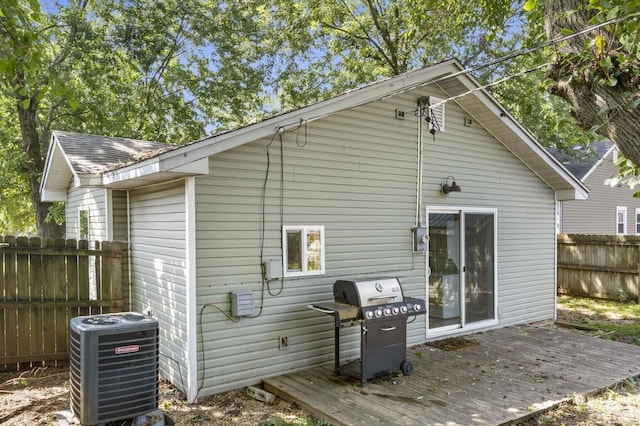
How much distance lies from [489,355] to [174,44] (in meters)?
13.4

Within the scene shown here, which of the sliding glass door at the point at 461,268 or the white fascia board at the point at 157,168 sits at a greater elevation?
the white fascia board at the point at 157,168

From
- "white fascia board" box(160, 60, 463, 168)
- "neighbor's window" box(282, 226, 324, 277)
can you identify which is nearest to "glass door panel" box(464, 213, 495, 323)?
"white fascia board" box(160, 60, 463, 168)

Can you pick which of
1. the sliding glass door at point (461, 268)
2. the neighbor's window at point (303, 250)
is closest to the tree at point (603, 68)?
the neighbor's window at point (303, 250)

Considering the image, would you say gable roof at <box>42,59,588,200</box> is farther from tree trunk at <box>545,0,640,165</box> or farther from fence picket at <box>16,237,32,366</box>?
fence picket at <box>16,237,32,366</box>

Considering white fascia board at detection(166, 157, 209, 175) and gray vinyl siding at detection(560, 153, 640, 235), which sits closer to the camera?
white fascia board at detection(166, 157, 209, 175)

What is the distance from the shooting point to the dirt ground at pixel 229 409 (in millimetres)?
4059

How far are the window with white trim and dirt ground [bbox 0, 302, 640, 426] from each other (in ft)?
49.9

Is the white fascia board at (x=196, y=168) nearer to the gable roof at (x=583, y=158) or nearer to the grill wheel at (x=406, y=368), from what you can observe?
the grill wheel at (x=406, y=368)

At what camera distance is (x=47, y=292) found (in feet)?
18.2

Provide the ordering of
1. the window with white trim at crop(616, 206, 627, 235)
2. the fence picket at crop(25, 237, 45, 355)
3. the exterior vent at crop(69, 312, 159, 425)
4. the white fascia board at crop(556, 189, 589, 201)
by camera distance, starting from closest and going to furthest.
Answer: the exterior vent at crop(69, 312, 159, 425) < the fence picket at crop(25, 237, 45, 355) < the white fascia board at crop(556, 189, 589, 201) < the window with white trim at crop(616, 206, 627, 235)

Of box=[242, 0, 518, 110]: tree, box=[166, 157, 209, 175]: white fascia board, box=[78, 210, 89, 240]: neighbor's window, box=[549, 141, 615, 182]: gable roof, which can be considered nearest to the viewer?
box=[166, 157, 209, 175]: white fascia board

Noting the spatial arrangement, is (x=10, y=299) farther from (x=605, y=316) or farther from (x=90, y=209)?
(x=605, y=316)

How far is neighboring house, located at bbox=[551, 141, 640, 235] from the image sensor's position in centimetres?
1559

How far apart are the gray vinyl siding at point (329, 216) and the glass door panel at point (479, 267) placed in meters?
0.23
